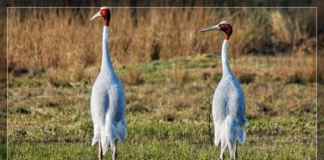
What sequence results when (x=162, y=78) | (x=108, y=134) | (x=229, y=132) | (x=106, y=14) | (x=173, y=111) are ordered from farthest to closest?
(x=162, y=78) → (x=173, y=111) → (x=106, y=14) → (x=229, y=132) → (x=108, y=134)

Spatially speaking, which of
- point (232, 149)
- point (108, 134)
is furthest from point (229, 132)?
point (108, 134)

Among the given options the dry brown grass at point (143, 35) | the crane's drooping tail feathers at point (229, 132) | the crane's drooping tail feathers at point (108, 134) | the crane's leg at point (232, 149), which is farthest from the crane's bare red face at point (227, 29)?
the dry brown grass at point (143, 35)

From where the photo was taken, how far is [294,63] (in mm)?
15336

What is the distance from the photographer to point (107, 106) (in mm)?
8414

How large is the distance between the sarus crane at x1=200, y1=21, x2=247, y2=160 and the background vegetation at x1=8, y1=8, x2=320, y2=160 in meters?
0.44

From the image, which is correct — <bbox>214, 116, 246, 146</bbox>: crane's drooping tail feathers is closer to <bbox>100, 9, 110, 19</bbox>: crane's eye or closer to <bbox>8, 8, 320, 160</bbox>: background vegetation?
<bbox>8, 8, 320, 160</bbox>: background vegetation

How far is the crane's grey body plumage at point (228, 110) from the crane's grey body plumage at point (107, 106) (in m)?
0.77

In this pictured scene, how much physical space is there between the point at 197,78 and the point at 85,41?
1713mm

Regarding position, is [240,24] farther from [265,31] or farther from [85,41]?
[85,41]

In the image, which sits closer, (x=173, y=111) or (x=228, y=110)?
(x=228, y=110)

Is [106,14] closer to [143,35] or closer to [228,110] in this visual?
[228,110]

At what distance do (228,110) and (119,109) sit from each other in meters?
0.89

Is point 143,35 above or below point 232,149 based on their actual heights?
above

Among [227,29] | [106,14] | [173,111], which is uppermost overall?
[106,14]
